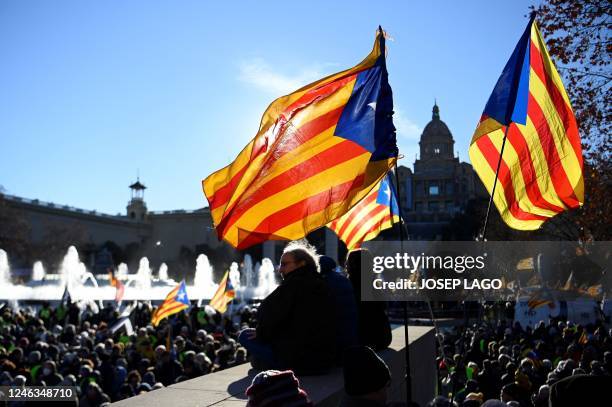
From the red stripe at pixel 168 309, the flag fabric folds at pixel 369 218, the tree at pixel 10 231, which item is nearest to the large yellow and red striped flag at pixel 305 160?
the flag fabric folds at pixel 369 218

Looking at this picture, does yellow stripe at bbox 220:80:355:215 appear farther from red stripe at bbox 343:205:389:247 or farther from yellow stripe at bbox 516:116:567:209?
red stripe at bbox 343:205:389:247

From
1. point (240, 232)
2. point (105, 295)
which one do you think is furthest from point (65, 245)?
point (240, 232)

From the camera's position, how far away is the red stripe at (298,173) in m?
5.20

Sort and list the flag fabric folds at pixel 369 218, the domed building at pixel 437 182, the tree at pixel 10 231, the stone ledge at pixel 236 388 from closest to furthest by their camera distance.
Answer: the stone ledge at pixel 236 388 < the flag fabric folds at pixel 369 218 < the tree at pixel 10 231 < the domed building at pixel 437 182

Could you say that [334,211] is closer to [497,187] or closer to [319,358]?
[319,358]

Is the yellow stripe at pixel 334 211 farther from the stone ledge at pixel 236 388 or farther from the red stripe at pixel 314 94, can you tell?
the stone ledge at pixel 236 388

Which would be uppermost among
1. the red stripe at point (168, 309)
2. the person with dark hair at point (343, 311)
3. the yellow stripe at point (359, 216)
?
the yellow stripe at point (359, 216)

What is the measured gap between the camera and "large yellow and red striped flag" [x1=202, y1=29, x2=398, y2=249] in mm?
5184

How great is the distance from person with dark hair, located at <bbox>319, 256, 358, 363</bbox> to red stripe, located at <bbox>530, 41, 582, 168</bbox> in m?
2.92

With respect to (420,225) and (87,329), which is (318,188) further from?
(420,225)

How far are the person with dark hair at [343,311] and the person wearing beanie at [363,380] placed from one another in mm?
1374

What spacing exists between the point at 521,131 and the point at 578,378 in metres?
4.31

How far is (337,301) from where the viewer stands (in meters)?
4.42

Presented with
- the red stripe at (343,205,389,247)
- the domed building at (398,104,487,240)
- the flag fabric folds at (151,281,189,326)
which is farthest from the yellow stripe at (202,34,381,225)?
the domed building at (398,104,487,240)
